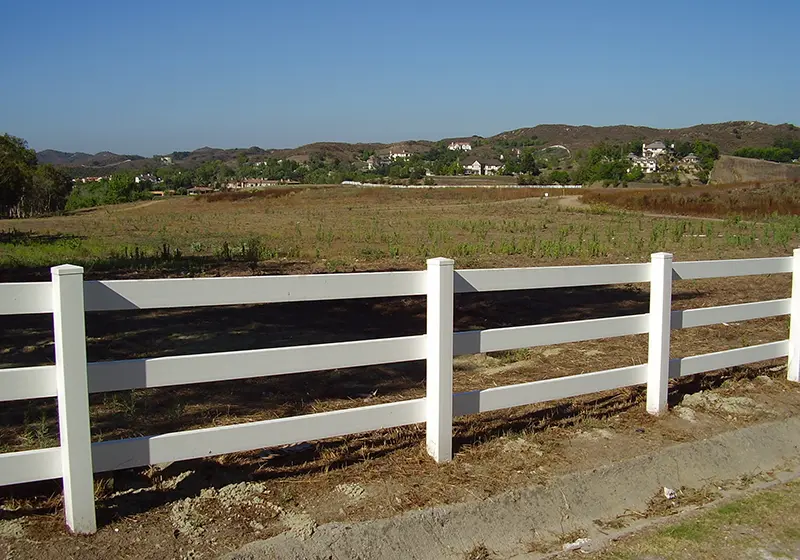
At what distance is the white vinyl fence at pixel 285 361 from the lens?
12.8ft

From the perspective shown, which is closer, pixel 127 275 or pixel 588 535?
pixel 588 535

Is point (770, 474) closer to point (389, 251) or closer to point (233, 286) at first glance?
point (233, 286)

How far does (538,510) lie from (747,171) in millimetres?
79028

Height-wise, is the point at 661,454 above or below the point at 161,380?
below

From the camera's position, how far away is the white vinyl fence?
3889 millimetres

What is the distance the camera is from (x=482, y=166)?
177 meters

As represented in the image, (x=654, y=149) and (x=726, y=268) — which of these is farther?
(x=654, y=149)

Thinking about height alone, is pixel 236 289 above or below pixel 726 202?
above

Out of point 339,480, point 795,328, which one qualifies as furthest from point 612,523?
point 795,328

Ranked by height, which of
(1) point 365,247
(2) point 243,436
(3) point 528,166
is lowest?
(1) point 365,247

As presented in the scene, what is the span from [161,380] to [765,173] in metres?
76.3

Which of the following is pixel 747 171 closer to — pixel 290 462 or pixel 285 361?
pixel 290 462

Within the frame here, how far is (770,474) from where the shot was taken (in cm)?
576

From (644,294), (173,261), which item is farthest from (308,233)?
(644,294)
